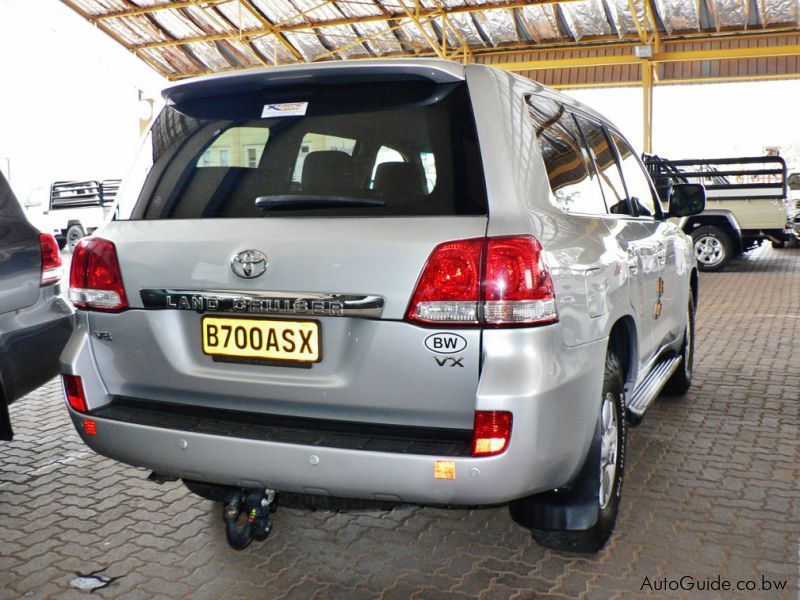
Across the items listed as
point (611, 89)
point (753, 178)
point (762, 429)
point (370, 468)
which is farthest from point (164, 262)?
point (611, 89)

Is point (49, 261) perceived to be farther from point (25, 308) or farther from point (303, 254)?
point (303, 254)

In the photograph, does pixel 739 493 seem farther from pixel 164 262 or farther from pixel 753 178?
pixel 753 178

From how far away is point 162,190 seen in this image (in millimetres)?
2789

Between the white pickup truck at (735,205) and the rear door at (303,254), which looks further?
the white pickup truck at (735,205)

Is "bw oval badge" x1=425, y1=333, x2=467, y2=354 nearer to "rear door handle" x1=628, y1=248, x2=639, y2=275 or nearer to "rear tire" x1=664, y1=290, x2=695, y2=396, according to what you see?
"rear door handle" x1=628, y1=248, x2=639, y2=275

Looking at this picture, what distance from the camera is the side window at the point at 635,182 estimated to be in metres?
3.90

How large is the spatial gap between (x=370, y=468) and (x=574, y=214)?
1.13 meters

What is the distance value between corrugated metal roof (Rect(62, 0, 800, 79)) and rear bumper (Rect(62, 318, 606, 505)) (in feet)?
61.7

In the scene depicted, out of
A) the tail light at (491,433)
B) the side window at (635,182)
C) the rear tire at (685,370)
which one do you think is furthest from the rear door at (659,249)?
the tail light at (491,433)

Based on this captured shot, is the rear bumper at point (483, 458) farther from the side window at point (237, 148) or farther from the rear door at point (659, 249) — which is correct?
the rear door at point (659, 249)

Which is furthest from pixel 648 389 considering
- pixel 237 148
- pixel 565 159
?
pixel 237 148

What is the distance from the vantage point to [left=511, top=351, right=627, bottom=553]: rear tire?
267cm

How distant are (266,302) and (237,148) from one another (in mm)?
612

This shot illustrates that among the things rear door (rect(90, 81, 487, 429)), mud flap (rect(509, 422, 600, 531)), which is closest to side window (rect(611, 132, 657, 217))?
mud flap (rect(509, 422, 600, 531))
